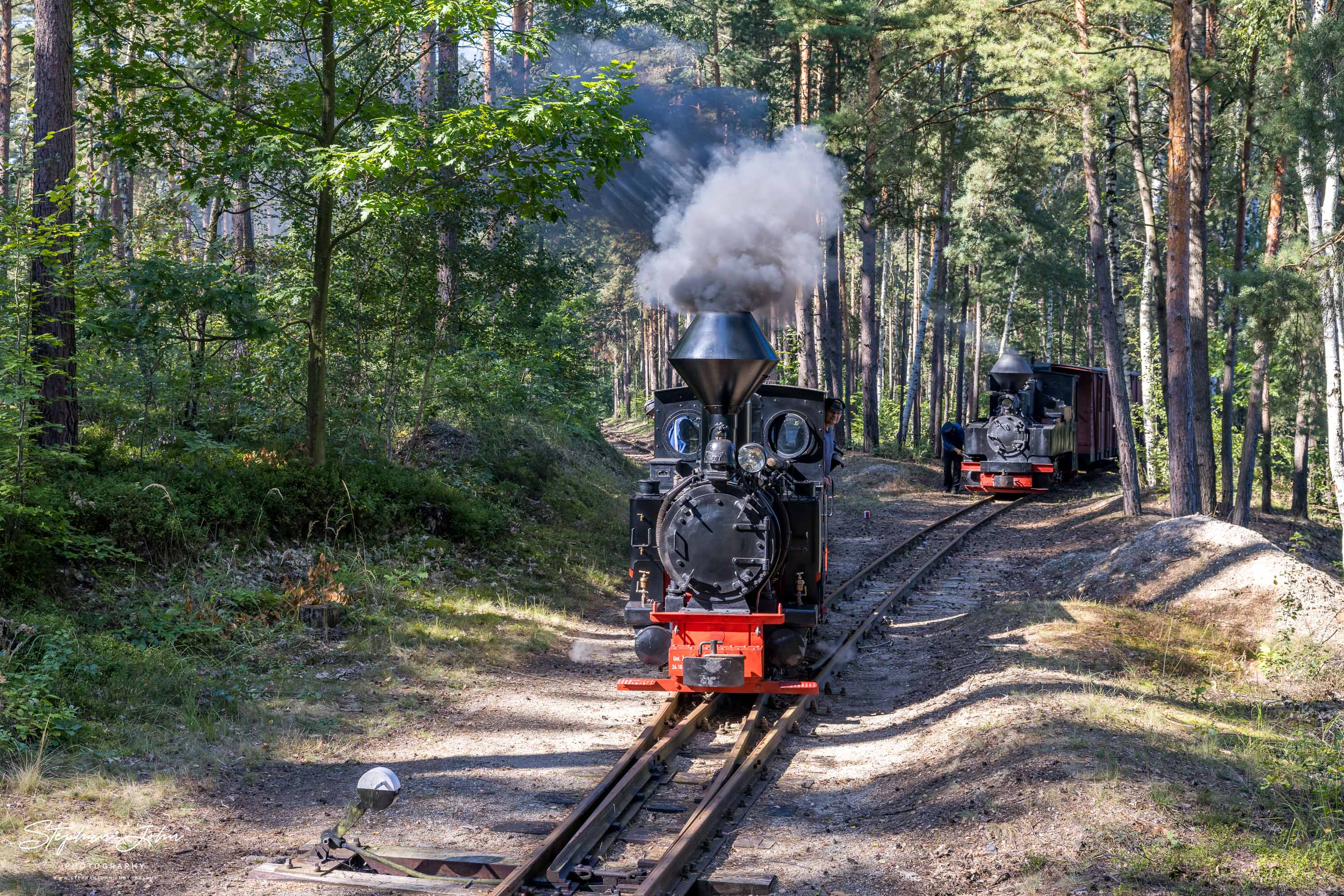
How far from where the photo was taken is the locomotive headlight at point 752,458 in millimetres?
8703

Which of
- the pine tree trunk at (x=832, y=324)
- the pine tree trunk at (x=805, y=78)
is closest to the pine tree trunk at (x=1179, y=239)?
the pine tree trunk at (x=832, y=324)

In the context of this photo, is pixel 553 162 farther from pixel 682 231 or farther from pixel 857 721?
pixel 857 721

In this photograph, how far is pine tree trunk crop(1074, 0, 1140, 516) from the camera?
1994 cm

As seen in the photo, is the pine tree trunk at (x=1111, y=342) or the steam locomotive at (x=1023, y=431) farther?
the steam locomotive at (x=1023, y=431)

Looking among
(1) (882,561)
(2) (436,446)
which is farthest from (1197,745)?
(2) (436,446)

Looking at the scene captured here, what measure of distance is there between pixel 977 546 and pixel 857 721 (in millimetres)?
10690

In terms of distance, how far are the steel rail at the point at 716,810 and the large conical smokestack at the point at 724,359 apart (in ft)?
8.84

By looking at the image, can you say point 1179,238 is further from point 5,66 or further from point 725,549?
point 5,66

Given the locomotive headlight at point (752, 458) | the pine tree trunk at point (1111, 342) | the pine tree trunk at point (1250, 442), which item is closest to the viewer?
the locomotive headlight at point (752, 458)

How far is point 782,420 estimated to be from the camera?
35.5ft

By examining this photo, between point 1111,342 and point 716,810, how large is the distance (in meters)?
16.5

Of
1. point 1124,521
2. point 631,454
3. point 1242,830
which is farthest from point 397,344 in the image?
point 631,454

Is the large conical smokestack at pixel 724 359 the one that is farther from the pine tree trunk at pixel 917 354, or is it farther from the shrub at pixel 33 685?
the pine tree trunk at pixel 917 354

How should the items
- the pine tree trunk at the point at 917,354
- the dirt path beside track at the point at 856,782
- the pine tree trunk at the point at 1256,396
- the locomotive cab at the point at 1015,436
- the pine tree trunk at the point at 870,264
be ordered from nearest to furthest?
the dirt path beside track at the point at 856,782 → the pine tree trunk at the point at 1256,396 → the pine tree trunk at the point at 870,264 → the locomotive cab at the point at 1015,436 → the pine tree trunk at the point at 917,354
